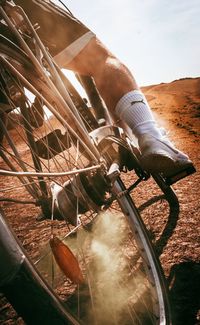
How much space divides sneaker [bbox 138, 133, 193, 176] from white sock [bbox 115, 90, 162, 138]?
131 millimetres

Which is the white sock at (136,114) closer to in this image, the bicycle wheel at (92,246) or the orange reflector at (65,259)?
the bicycle wheel at (92,246)

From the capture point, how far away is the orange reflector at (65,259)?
0.84 m

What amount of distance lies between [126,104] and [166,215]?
866mm

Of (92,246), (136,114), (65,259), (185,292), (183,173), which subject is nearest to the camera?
(65,259)

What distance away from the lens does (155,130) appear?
1.77 metres

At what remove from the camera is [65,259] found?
2.85 ft

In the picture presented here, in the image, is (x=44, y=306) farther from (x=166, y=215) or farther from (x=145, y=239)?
(x=166, y=215)

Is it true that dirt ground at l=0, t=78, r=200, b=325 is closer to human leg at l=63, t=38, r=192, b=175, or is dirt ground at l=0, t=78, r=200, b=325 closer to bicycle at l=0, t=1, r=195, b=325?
bicycle at l=0, t=1, r=195, b=325

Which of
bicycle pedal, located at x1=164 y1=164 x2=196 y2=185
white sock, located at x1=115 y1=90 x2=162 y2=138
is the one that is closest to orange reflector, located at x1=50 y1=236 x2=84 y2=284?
bicycle pedal, located at x1=164 y1=164 x2=196 y2=185

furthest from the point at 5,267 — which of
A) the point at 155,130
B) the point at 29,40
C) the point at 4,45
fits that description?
the point at 155,130

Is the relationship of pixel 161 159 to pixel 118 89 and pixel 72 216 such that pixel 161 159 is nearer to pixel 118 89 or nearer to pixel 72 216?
pixel 72 216

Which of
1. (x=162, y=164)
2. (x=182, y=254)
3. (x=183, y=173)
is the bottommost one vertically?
(x=182, y=254)

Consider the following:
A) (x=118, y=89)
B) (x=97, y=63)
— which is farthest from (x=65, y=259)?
(x=97, y=63)

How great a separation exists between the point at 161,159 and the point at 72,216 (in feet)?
1.84
